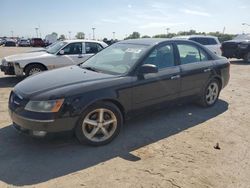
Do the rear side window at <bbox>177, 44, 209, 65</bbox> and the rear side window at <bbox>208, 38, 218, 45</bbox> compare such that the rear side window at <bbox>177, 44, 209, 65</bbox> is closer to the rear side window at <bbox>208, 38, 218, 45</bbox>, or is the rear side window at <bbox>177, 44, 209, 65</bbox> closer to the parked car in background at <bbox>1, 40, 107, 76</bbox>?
the parked car in background at <bbox>1, 40, 107, 76</bbox>

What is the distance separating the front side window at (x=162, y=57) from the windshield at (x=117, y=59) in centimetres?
18

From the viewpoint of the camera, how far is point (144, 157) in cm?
391

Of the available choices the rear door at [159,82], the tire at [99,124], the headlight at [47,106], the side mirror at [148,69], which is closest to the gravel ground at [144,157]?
the tire at [99,124]

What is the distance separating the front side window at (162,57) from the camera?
4909mm

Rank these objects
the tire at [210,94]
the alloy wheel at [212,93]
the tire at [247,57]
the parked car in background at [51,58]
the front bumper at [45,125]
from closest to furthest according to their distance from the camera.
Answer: the front bumper at [45,125] → the tire at [210,94] → the alloy wheel at [212,93] → the parked car in background at [51,58] → the tire at [247,57]

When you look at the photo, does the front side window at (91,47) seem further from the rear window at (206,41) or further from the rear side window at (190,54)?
the rear window at (206,41)

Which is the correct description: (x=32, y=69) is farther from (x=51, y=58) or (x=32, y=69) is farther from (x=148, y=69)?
(x=148, y=69)

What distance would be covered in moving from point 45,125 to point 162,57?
2.49 meters

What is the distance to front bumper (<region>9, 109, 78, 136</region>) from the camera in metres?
3.76

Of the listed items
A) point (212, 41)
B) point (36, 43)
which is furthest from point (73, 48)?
point (36, 43)

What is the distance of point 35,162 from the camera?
3.71 m

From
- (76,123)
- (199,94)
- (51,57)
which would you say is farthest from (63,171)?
(51,57)

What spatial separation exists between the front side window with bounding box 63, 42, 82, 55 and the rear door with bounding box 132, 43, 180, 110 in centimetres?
510

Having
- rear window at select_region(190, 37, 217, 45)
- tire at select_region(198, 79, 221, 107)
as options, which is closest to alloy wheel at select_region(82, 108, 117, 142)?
tire at select_region(198, 79, 221, 107)
